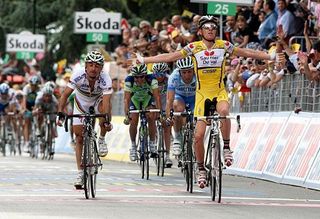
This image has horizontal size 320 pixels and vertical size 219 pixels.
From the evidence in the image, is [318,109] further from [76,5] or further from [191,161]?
[76,5]

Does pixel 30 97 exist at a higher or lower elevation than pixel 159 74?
lower

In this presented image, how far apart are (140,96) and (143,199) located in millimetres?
6456

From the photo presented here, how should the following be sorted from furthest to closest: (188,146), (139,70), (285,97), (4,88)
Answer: (4,88) → (285,97) → (139,70) → (188,146)

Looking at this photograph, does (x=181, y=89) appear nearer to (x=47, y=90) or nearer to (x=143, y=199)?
(x=143, y=199)

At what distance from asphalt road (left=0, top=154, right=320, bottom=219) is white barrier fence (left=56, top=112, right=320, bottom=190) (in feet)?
0.93

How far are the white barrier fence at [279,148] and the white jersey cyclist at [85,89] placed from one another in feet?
11.9

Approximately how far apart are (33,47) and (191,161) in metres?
31.4

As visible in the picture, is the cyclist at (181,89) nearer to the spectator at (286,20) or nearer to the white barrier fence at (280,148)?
the white barrier fence at (280,148)

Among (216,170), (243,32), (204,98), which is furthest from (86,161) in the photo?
(243,32)

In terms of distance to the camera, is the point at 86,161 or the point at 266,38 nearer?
the point at 86,161

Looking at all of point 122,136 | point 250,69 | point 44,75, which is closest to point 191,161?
point 250,69

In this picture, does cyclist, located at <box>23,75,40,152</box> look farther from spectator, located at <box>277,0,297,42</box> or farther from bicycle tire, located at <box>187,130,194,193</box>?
bicycle tire, located at <box>187,130,194,193</box>

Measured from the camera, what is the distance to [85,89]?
62.6 ft

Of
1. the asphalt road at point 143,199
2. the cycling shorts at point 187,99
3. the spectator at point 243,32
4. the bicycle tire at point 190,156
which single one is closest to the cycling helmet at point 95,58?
the asphalt road at point 143,199
